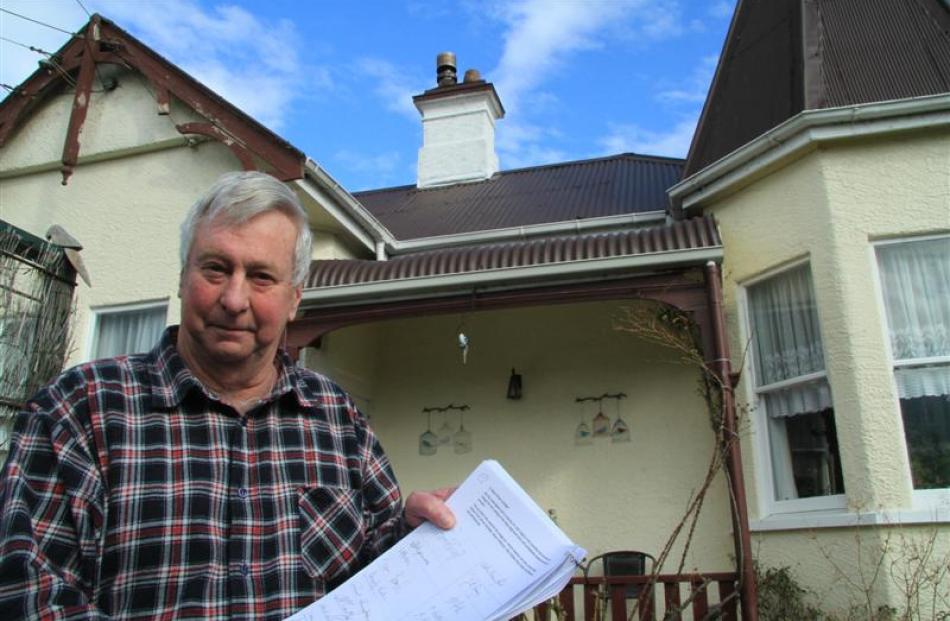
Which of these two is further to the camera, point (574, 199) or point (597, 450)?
point (574, 199)

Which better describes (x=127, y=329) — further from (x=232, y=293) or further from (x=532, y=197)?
Result: (x=232, y=293)

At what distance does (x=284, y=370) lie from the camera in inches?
69.1

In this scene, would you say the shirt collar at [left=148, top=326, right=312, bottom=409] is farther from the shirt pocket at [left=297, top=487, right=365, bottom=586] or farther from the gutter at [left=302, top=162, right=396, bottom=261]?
the gutter at [left=302, top=162, right=396, bottom=261]

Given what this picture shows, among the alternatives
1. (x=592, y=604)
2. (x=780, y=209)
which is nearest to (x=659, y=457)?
(x=592, y=604)

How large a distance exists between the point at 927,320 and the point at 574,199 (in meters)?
4.41

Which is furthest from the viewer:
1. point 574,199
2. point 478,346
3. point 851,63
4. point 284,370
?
point 574,199

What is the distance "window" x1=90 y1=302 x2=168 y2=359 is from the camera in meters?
6.89

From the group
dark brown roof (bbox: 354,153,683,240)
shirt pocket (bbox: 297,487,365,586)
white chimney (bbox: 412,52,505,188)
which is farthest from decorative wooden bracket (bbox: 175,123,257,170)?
shirt pocket (bbox: 297,487,365,586)

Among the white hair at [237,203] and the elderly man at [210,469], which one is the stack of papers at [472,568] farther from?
the white hair at [237,203]

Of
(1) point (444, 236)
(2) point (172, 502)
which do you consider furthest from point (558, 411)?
(2) point (172, 502)

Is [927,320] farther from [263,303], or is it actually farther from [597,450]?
[263,303]

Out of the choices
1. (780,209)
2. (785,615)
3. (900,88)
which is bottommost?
(785,615)

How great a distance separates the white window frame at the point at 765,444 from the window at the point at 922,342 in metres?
0.46

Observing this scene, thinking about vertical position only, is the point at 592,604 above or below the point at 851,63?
below
